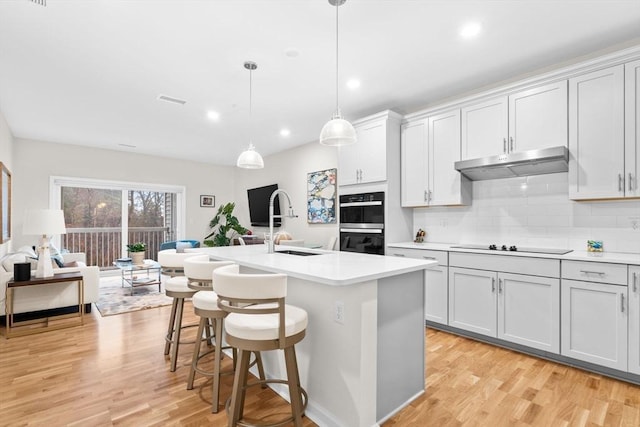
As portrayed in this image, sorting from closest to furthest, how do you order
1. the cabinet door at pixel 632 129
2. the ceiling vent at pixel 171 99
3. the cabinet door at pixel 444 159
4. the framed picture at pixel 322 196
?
the cabinet door at pixel 632 129 → the cabinet door at pixel 444 159 → the ceiling vent at pixel 171 99 → the framed picture at pixel 322 196

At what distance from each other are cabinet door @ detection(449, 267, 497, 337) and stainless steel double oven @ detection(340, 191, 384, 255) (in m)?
0.95

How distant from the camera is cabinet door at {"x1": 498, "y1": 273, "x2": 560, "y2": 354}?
2641mm

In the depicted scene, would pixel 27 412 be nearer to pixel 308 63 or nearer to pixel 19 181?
pixel 308 63

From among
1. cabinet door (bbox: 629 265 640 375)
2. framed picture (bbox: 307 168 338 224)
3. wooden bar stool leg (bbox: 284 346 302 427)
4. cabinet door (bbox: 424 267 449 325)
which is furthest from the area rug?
cabinet door (bbox: 629 265 640 375)

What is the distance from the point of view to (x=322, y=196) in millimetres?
5430

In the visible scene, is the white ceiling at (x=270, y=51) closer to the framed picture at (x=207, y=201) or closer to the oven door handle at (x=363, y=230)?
the oven door handle at (x=363, y=230)

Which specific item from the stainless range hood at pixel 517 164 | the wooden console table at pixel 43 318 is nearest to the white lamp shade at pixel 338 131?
the stainless range hood at pixel 517 164

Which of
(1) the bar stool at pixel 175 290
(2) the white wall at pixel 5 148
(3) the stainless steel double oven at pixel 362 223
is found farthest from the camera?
(2) the white wall at pixel 5 148

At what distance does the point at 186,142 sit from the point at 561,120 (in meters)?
5.49

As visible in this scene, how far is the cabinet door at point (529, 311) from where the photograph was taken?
2.64 meters

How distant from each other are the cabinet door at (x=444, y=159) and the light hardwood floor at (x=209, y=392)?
1.56 m

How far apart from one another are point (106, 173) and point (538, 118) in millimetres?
7149

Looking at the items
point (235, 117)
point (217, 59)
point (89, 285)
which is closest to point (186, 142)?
point (235, 117)

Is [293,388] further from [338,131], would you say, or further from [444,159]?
[444,159]
